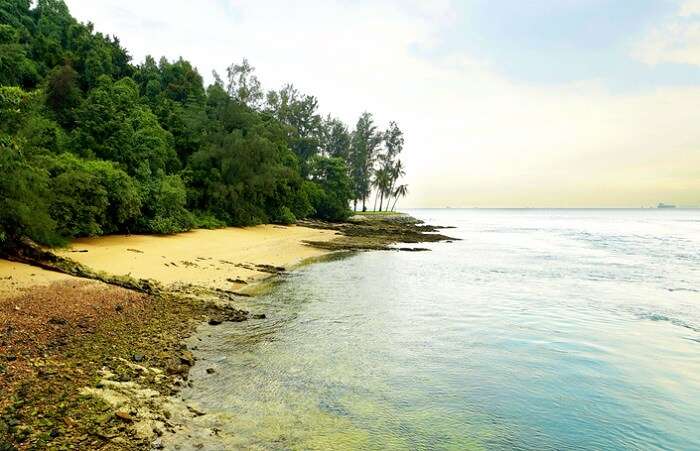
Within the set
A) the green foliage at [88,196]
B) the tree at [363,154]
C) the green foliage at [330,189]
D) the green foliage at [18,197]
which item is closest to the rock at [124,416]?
the green foliage at [18,197]

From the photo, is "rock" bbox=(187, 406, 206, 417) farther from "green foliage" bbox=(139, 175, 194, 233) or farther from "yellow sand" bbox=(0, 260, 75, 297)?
"green foliage" bbox=(139, 175, 194, 233)

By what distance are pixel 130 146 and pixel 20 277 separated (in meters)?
17.5

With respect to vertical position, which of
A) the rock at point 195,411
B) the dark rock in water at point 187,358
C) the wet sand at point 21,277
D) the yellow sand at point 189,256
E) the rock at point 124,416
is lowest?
the rock at point 195,411

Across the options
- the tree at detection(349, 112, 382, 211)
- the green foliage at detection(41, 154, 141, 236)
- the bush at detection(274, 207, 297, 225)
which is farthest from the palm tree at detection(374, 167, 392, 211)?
the green foliage at detection(41, 154, 141, 236)

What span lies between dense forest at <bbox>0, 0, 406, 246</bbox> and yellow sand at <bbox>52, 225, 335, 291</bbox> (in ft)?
4.39

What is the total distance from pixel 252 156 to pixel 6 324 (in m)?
33.5

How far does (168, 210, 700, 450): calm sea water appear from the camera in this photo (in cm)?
626

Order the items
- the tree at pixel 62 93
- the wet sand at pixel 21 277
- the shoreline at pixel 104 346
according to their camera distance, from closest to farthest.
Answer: the shoreline at pixel 104 346 < the wet sand at pixel 21 277 < the tree at pixel 62 93

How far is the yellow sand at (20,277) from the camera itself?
9.46m

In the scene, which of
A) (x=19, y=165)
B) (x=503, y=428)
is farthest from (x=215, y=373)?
(x=19, y=165)

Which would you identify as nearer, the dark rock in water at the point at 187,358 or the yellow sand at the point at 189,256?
the dark rock in water at the point at 187,358

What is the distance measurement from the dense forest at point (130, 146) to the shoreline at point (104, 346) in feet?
10.9

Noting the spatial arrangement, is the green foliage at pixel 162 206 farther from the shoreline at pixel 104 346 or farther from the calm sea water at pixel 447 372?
the calm sea water at pixel 447 372

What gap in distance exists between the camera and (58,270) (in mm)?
11734
